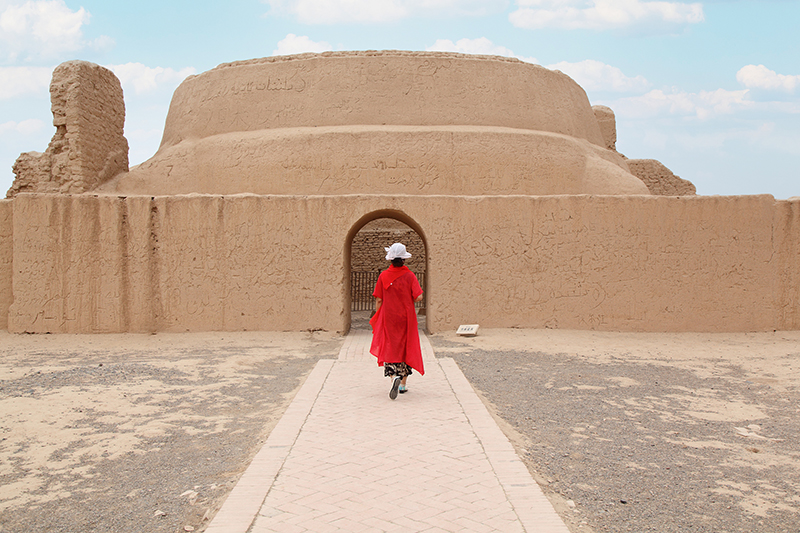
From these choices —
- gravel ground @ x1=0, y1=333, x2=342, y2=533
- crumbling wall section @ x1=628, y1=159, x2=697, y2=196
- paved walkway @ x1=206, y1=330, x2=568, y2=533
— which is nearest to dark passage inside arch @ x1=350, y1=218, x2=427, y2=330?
crumbling wall section @ x1=628, y1=159, x2=697, y2=196

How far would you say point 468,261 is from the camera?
30.1ft

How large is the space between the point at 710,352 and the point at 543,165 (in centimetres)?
446

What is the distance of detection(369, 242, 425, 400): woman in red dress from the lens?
516cm

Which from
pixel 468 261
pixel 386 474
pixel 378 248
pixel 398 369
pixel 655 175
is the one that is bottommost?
pixel 386 474

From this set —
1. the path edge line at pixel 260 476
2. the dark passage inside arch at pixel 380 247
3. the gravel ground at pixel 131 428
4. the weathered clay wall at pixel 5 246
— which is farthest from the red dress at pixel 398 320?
the dark passage inside arch at pixel 380 247

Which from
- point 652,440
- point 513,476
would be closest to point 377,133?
point 652,440

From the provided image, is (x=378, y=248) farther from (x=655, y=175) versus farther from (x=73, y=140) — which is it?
(x=73, y=140)

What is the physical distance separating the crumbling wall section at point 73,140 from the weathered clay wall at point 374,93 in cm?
188

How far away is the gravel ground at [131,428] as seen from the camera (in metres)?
3.15

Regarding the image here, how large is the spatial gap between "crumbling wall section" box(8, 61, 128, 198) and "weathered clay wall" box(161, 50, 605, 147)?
188 centimetres

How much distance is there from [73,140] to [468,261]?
7.08 m

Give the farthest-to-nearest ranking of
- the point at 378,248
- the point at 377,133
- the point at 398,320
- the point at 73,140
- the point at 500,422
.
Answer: the point at 378,248
the point at 377,133
the point at 73,140
the point at 398,320
the point at 500,422

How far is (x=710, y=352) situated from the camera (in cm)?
798

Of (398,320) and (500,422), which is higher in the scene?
(398,320)
